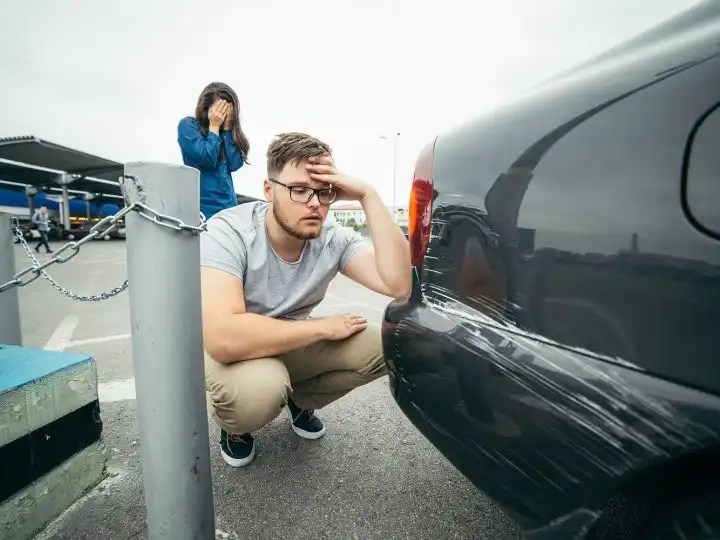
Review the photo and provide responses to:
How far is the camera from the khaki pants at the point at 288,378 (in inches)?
59.4

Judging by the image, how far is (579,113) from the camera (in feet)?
2.57

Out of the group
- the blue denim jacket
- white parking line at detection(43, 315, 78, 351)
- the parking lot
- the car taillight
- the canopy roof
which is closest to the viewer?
the car taillight

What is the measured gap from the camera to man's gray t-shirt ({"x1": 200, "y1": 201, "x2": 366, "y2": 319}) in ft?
5.27

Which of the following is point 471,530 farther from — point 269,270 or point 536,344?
point 269,270

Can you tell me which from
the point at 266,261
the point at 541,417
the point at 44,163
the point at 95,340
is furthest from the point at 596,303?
the point at 44,163

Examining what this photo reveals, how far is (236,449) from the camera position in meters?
1.68

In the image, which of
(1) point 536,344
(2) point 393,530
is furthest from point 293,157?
(2) point 393,530

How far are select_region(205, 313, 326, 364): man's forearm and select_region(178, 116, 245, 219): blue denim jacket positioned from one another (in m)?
1.30

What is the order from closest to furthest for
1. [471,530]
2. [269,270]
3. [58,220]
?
→ 1. [471,530]
2. [269,270]
3. [58,220]

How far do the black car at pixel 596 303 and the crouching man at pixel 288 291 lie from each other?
0.77 m

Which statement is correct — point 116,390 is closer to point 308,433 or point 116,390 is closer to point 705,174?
point 308,433

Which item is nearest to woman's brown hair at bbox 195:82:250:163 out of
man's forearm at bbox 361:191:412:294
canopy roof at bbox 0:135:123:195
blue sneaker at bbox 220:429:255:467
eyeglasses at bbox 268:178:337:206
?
eyeglasses at bbox 268:178:337:206

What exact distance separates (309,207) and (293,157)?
207 millimetres

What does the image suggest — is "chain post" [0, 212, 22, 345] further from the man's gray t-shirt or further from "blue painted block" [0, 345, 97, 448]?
the man's gray t-shirt
